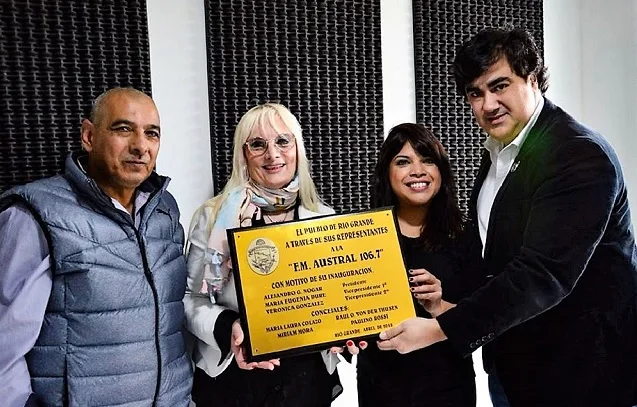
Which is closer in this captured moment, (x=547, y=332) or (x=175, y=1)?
(x=547, y=332)

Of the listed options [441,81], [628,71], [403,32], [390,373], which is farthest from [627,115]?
[390,373]

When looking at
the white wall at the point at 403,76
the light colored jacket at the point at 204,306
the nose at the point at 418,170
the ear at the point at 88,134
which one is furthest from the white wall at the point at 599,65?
the ear at the point at 88,134

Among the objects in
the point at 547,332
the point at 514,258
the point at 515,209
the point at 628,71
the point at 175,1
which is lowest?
the point at 547,332

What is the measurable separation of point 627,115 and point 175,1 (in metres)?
2.53

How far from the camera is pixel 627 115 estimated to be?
344 cm

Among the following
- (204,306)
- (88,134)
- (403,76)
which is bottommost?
(204,306)

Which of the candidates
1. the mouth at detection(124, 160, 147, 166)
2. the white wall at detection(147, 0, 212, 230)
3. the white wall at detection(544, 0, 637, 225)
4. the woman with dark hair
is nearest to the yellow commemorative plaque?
the woman with dark hair

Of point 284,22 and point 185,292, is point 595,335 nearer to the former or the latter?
point 185,292

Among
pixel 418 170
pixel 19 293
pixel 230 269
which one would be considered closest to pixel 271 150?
pixel 230 269

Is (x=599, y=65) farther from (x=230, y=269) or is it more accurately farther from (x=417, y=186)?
(x=230, y=269)

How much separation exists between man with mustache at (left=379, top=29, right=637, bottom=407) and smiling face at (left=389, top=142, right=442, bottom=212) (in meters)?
0.26

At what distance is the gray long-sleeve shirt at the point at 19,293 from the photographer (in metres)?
1.55

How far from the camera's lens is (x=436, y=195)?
7.04 ft

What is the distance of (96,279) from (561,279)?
1.23 m
